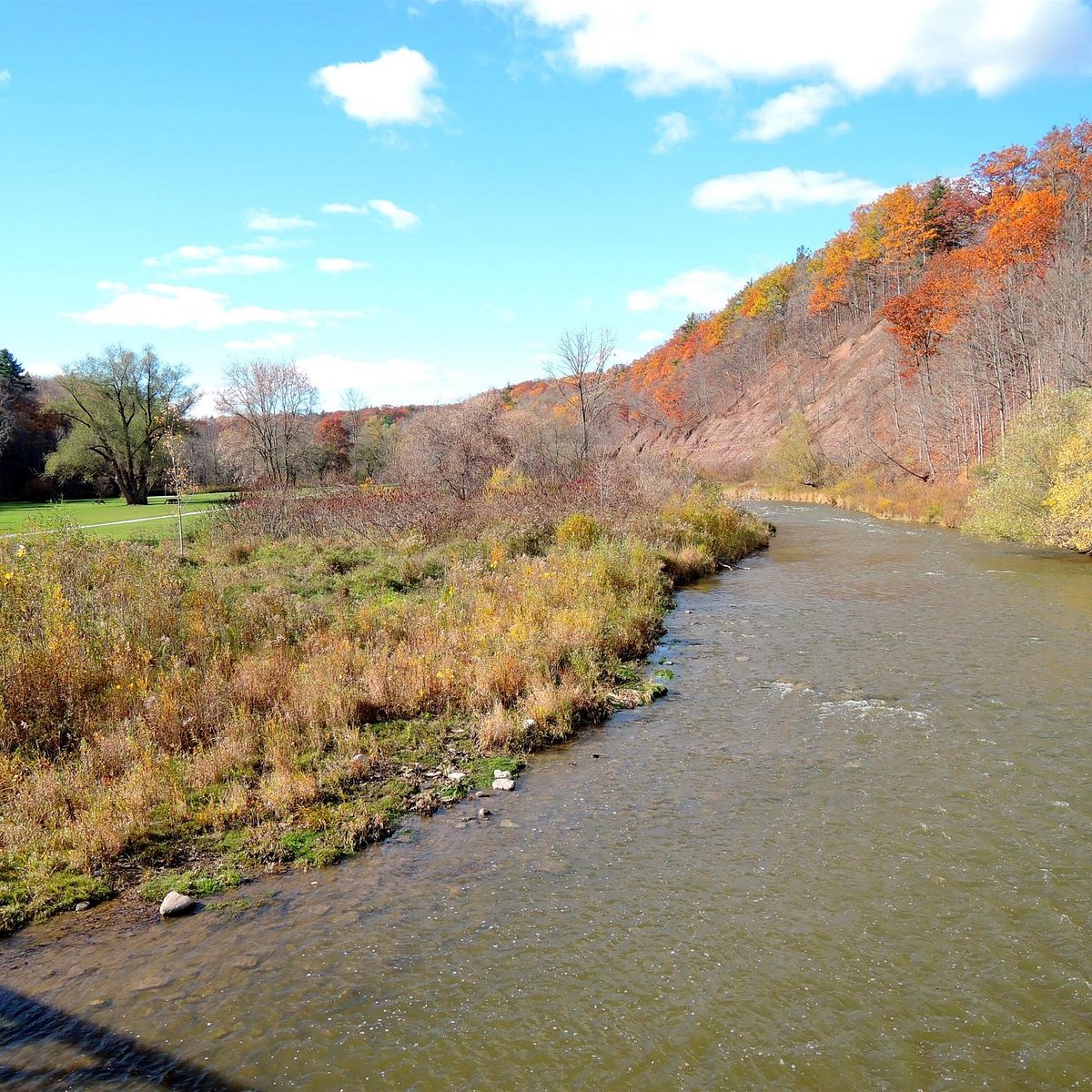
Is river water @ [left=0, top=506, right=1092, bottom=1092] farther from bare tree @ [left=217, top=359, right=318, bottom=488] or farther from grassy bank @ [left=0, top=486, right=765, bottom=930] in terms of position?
bare tree @ [left=217, top=359, right=318, bottom=488]

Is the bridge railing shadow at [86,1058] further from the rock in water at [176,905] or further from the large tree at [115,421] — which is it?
the large tree at [115,421]

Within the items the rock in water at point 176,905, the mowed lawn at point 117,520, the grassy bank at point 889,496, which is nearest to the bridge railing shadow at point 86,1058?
the rock in water at point 176,905

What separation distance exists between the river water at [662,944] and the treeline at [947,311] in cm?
2364

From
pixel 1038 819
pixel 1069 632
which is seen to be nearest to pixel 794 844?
pixel 1038 819

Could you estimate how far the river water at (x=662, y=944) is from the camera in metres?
4.86

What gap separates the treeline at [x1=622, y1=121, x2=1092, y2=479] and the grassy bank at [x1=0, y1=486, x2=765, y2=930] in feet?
74.5

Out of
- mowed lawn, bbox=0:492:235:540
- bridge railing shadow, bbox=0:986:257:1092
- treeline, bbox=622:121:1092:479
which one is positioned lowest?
bridge railing shadow, bbox=0:986:257:1092

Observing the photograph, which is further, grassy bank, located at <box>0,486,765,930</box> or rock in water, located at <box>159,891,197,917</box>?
grassy bank, located at <box>0,486,765,930</box>

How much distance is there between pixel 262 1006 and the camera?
5.30 m

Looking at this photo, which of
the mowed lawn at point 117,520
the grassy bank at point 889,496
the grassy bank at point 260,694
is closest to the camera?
the grassy bank at point 260,694

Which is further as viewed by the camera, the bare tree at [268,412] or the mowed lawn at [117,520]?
the bare tree at [268,412]

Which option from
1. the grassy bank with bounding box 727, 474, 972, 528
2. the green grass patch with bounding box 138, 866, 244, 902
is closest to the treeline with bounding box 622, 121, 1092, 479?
the grassy bank with bounding box 727, 474, 972, 528

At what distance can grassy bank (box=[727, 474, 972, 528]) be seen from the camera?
33.9 meters

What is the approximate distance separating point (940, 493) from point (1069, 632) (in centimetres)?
Result: 2424
